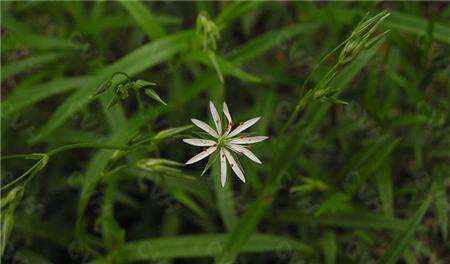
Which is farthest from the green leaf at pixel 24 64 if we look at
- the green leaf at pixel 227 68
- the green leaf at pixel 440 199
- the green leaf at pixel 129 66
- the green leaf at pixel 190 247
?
the green leaf at pixel 440 199

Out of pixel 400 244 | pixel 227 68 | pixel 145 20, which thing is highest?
pixel 145 20

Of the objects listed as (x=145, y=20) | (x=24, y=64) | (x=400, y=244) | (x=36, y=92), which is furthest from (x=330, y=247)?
(x=24, y=64)

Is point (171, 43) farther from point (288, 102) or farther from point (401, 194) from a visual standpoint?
point (401, 194)

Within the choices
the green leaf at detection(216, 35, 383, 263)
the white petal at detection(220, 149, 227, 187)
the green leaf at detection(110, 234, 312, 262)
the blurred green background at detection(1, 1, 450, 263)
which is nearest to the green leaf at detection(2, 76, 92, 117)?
the blurred green background at detection(1, 1, 450, 263)

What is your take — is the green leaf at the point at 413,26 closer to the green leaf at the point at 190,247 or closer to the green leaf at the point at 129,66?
the green leaf at the point at 129,66

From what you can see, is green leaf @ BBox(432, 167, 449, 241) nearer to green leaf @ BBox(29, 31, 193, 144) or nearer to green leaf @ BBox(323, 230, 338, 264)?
green leaf @ BBox(323, 230, 338, 264)

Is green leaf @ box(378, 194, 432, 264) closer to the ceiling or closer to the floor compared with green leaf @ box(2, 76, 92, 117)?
closer to the floor

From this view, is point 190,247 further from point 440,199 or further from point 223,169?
point 440,199

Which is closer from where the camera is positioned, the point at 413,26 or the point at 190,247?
the point at 190,247

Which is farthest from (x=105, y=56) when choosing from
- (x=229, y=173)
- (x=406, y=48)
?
(x=406, y=48)
